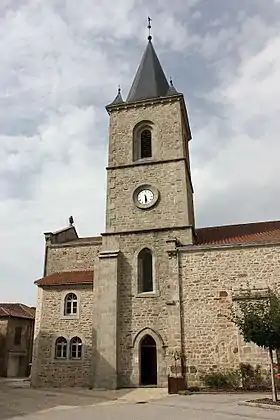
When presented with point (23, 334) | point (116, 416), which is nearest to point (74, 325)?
point (116, 416)

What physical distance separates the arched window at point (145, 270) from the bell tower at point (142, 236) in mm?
31

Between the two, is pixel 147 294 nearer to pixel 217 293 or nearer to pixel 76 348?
pixel 217 293

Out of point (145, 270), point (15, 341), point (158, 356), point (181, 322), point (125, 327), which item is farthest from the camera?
point (15, 341)

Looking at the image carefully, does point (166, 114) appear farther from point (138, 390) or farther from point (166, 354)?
point (138, 390)

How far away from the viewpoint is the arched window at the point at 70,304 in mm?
23094

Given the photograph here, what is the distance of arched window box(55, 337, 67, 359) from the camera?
22.3 metres

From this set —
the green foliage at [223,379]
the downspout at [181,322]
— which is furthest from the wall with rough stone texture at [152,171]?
the green foliage at [223,379]

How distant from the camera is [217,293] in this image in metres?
19.6

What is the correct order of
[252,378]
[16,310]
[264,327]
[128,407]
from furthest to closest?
1. [16,310]
2. [252,378]
3. [264,327]
4. [128,407]

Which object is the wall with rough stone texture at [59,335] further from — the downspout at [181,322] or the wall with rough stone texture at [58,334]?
the downspout at [181,322]

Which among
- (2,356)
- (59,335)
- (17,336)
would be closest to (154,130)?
(59,335)

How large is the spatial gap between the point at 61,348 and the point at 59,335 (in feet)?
2.29

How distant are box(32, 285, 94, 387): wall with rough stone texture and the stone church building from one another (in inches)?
2.1

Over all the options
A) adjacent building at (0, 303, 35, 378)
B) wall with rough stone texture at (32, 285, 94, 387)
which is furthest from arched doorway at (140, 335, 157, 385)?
adjacent building at (0, 303, 35, 378)
